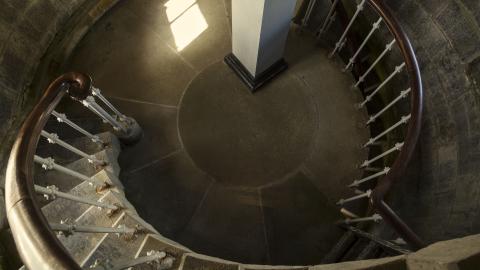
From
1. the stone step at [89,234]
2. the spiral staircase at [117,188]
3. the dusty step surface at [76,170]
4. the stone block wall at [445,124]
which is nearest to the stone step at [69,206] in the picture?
the spiral staircase at [117,188]

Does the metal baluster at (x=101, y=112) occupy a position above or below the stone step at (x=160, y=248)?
above

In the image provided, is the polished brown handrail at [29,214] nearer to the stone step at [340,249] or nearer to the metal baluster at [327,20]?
the stone step at [340,249]

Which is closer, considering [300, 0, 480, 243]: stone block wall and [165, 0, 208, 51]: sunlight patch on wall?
[300, 0, 480, 243]: stone block wall

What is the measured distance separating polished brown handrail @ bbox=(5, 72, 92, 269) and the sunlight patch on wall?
2573mm

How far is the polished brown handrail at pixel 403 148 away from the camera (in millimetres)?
2236

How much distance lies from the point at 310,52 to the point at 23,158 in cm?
340

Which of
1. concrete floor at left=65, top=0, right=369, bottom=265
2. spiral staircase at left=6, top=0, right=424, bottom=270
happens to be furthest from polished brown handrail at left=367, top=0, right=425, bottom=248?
concrete floor at left=65, top=0, right=369, bottom=265

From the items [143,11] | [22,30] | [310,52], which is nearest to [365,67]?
[310,52]

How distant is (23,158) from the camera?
68.4 inches

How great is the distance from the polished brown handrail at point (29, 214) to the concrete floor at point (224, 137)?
77.2 inches

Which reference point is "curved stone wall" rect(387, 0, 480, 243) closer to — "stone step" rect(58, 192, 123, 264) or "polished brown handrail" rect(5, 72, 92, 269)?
"stone step" rect(58, 192, 123, 264)

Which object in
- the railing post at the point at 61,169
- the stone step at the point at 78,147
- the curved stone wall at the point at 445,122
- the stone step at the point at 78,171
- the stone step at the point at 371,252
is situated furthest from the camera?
the stone step at the point at 78,147

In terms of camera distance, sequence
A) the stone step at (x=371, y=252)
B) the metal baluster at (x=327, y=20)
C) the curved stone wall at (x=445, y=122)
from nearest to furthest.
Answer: the curved stone wall at (x=445, y=122) → the stone step at (x=371, y=252) → the metal baluster at (x=327, y=20)

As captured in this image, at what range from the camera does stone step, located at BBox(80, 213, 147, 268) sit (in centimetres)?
247
